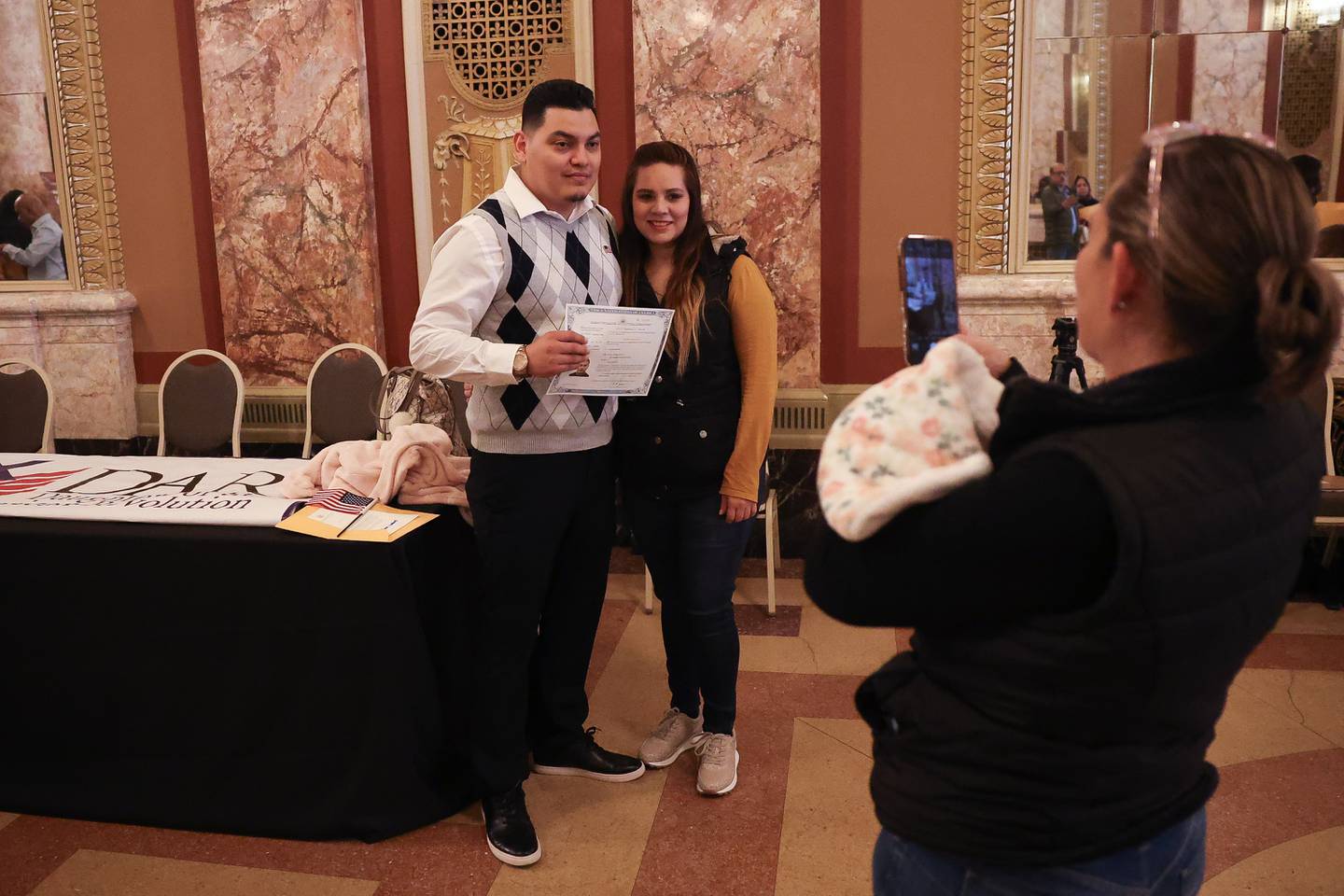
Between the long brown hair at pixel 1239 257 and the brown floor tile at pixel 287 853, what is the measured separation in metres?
1.95

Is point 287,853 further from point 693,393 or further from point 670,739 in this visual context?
point 693,393

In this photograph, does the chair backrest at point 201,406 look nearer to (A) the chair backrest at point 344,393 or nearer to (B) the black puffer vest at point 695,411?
(A) the chair backrest at point 344,393

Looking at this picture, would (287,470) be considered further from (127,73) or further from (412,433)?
(127,73)

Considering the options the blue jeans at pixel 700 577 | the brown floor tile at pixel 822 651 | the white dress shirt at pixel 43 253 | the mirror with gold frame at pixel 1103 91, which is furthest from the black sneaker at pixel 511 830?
the white dress shirt at pixel 43 253

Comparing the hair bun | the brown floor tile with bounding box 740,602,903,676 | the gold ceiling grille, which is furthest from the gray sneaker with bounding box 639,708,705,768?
the gold ceiling grille

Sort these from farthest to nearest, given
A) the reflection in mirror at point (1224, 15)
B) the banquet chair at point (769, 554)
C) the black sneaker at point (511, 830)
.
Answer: the reflection in mirror at point (1224, 15) → the banquet chair at point (769, 554) → the black sneaker at point (511, 830)

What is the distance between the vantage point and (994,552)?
870 millimetres

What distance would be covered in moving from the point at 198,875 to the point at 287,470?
1060 mm

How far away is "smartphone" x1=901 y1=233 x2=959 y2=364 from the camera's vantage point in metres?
1.22

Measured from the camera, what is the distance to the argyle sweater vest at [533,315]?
2.29 meters

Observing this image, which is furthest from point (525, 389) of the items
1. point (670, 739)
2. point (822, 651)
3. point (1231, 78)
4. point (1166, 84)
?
point (1231, 78)

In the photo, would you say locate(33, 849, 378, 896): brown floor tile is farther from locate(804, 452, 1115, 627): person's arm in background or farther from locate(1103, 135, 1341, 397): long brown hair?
locate(1103, 135, 1341, 397): long brown hair

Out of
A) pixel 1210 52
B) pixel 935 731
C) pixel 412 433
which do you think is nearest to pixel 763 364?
pixel 412 433

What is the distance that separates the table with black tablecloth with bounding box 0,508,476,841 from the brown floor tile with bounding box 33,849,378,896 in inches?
5.3
